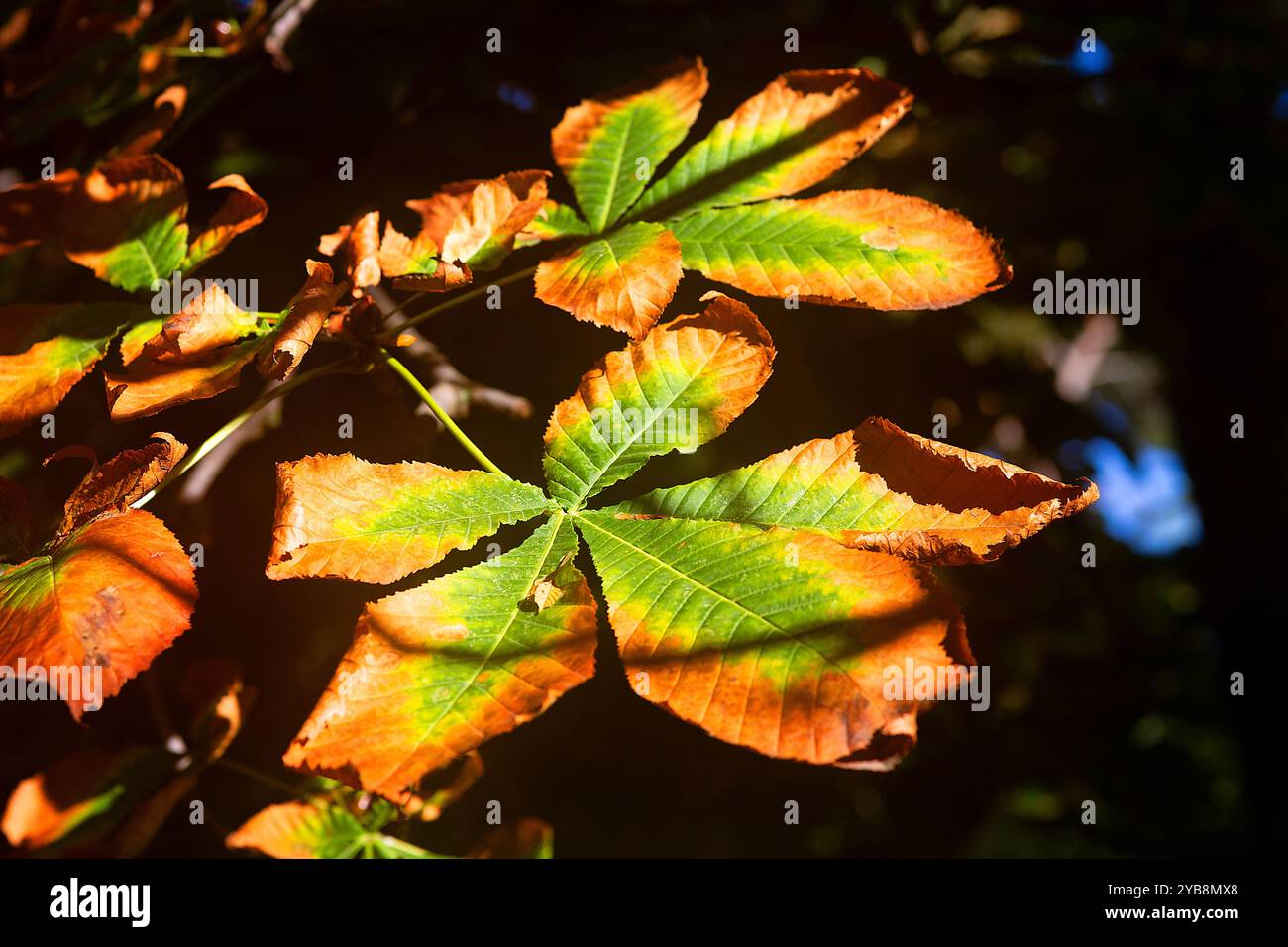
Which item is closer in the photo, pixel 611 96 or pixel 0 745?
pixel 611 96

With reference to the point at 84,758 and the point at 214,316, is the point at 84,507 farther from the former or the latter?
the point at 84,758

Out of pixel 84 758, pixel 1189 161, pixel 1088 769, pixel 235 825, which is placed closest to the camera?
pixel 84 758

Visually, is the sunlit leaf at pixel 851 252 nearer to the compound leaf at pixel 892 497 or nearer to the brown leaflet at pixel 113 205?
the compound leaf at pixel 892 497

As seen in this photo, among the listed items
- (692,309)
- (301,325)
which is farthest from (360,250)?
(692,309)

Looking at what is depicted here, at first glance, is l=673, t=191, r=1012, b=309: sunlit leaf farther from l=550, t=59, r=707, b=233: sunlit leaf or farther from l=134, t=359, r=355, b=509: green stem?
l=134, t=359, r=355, b=509: green stem

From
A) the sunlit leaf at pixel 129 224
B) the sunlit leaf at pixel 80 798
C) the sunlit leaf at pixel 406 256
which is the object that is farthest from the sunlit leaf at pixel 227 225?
the sunlit leaf at pixel 80 798

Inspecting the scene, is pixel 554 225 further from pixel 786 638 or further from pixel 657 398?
pixel 786 638
